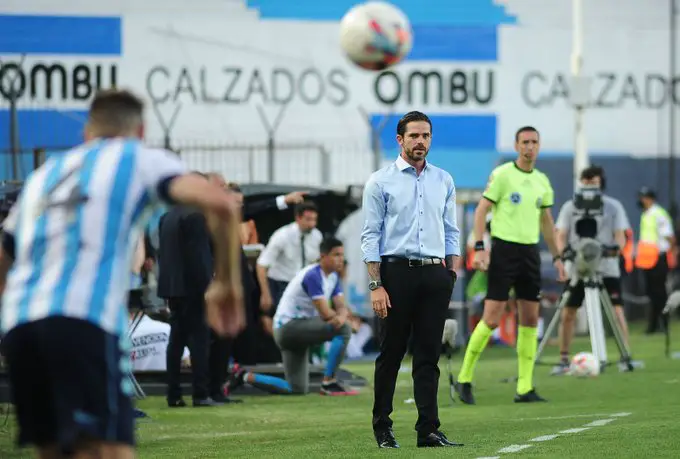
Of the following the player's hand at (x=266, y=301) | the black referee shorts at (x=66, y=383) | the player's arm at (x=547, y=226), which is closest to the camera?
the black referee shorts at (x=66, y=383)

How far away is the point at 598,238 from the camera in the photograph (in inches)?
638

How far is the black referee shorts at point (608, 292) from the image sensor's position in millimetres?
16172

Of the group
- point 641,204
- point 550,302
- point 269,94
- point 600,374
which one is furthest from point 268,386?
point 269,94

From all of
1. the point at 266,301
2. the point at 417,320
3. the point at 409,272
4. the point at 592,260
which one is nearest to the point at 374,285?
the point at 409,272

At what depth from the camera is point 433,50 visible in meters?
28.5

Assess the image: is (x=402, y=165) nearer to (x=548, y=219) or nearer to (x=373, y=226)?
(x=373, y=226)

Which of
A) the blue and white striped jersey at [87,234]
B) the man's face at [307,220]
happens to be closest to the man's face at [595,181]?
the man's face at [307,220]

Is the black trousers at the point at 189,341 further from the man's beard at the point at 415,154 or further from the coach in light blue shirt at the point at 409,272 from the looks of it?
the man's beard at the point at 415,154

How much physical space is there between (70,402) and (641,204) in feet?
64.2

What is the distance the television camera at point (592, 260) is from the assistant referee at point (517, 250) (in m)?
2.89

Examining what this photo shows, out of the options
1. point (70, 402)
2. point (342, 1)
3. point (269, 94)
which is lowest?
point (70, 402)

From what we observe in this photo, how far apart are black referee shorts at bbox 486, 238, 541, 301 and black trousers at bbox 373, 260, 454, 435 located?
3.06 m

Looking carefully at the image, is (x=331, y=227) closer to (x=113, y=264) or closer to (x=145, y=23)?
(x=145, y=23)

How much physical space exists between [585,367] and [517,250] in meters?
3.31
